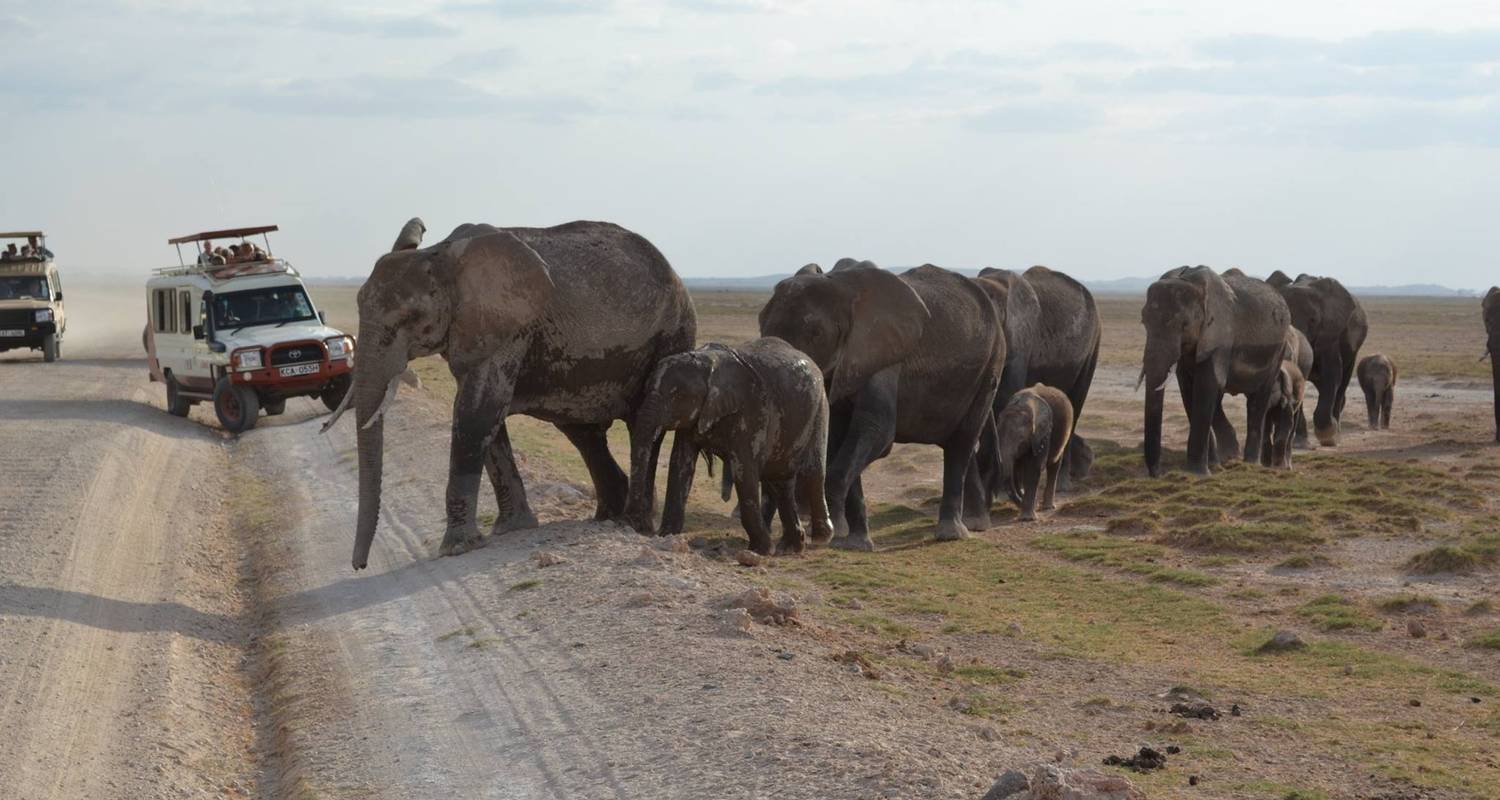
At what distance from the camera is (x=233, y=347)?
2750cm

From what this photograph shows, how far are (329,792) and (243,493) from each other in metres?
12.5

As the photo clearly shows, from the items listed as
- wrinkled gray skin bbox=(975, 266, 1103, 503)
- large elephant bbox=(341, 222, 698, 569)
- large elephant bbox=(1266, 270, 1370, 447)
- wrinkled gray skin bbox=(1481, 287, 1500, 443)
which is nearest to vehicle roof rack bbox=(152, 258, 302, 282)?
wrinkled gray skin bbox=(975, 266, 1103, 503)

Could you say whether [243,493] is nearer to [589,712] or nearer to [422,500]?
[422,500]

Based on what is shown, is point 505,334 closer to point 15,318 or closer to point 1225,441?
point 1225,441

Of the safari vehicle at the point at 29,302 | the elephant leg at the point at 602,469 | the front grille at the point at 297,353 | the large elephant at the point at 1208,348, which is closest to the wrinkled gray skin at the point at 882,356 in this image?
the elephant leg at the point at 602,469

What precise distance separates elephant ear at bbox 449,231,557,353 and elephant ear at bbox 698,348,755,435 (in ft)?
5.31

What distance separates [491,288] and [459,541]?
211 cm

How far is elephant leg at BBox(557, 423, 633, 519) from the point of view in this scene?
53.2 feet

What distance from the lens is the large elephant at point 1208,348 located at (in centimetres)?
2550

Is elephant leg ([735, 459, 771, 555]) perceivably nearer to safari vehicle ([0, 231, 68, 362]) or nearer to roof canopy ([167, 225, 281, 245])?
roof canopy ([167, 225, 281, 245])

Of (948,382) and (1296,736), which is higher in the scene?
(948,382)

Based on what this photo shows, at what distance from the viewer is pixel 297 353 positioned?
27.7 meters

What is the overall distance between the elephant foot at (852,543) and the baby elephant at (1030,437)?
3.86 m

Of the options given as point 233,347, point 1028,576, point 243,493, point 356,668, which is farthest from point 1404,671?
point 233,347
